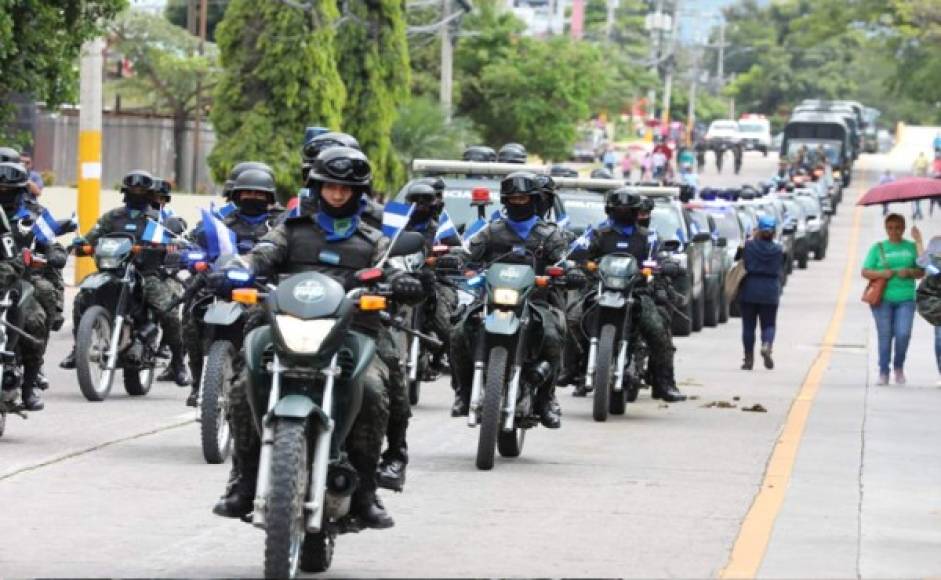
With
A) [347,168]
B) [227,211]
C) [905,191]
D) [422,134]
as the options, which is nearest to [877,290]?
[905,191]

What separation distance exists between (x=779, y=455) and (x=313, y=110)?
990 inches

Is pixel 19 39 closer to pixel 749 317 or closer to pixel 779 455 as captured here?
pixel 749 317

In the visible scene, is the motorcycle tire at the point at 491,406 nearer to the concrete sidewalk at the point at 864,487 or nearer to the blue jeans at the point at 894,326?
the concrete sidewalk at the point at 864,487

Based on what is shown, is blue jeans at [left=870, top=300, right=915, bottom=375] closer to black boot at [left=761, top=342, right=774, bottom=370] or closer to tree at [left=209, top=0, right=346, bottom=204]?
black boot at [left=761, top=342, right=774, bottom=370]

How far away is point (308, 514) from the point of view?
29.2ft

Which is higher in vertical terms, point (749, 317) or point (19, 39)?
point (19, 39)

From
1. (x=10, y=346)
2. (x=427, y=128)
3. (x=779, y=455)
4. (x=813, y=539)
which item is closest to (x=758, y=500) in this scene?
(x=813, y=539)

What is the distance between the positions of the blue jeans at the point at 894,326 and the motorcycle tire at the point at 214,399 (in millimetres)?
10099

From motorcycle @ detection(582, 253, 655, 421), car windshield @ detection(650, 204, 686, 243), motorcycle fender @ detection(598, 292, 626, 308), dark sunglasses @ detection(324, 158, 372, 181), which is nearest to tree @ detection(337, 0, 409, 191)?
car windshield @ detection(650, 204, 686, 243)

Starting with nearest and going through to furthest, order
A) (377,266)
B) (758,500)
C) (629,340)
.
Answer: (377,266)
(758,500)
(629,340)

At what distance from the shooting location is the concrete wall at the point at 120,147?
2014 inches

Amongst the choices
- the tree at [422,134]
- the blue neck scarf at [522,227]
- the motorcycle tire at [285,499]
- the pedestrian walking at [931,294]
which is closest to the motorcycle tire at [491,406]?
the blue neck scarf at [522,227]

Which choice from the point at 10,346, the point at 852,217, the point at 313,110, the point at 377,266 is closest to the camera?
the point at 377,266

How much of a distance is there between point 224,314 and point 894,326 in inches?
408
